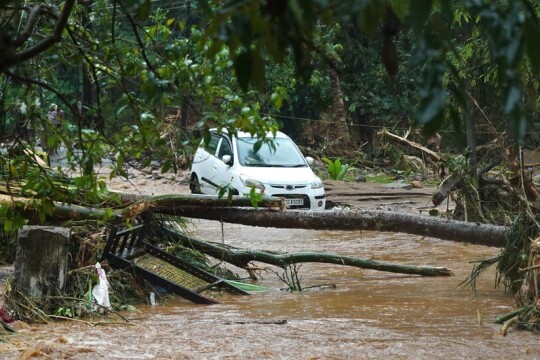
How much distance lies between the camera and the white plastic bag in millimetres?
8625

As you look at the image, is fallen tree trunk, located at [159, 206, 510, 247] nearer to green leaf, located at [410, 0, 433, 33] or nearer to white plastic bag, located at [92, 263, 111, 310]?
white plastic bag, located at [92, 263, 111, 310]

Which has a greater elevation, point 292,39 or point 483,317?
point 292,39

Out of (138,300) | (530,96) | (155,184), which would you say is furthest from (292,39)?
(155,184)

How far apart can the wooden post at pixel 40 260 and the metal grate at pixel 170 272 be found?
1.28 m

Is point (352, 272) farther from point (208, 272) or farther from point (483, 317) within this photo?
point (483, 317)

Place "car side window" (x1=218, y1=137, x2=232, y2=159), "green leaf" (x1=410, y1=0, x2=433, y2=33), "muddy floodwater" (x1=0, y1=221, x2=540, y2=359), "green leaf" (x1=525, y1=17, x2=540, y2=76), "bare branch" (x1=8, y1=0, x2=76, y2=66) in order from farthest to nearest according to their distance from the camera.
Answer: "car side window" (x1=218, y1=137, x2=232, y2=159) → "muddy floodwater" (x1=0, y1=221, x2=540, y2=359) → "bare branch" (x1=8, y1=0, x2=76, y2=66) → "green leaf" (x1=525, y1=17, x2=540, y2=76) → "green leaf" (x1=410, y1=0, x2=433, y2=33)

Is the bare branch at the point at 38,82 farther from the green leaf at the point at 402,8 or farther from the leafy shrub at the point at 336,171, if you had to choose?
the leafy shrub at the point at 336,171

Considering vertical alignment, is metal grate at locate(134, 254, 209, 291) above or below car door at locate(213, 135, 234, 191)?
below

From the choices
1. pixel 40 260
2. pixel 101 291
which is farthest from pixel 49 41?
pixel 101 291

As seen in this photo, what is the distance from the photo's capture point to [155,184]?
2281 cm

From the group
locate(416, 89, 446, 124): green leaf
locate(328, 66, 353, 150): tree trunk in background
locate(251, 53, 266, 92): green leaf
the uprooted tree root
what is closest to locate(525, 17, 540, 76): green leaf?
locate(416, 89, 446, 124): green leaf

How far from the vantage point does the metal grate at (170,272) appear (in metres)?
9.81

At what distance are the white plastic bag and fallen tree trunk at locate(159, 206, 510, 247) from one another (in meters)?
1.46

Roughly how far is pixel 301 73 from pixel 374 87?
2605 centimetres
